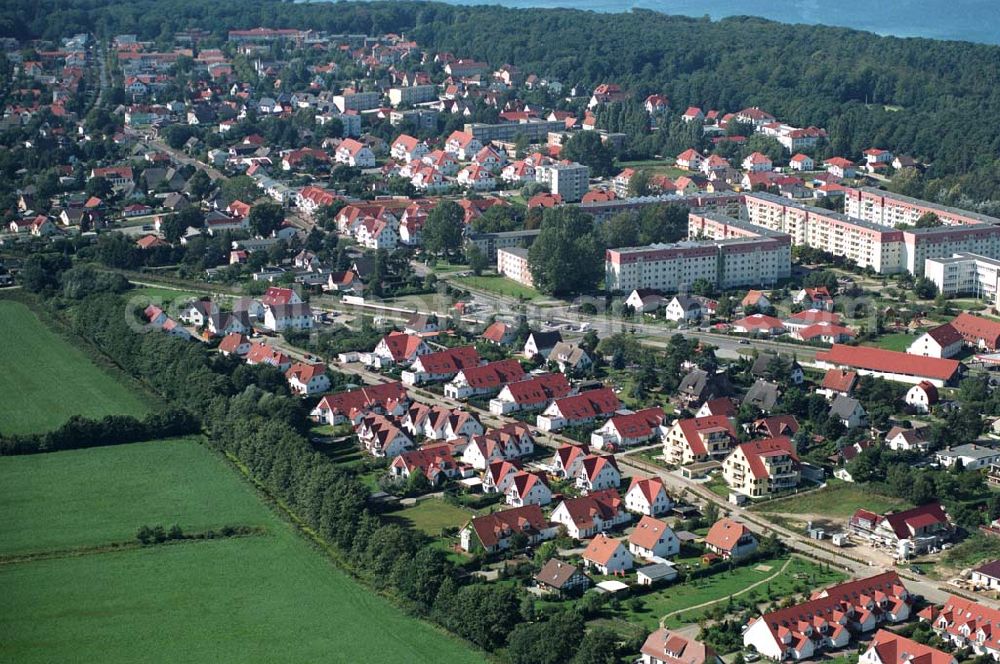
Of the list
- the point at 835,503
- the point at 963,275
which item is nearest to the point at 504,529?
the point at 835,503

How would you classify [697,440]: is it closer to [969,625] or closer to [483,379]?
[483,379]

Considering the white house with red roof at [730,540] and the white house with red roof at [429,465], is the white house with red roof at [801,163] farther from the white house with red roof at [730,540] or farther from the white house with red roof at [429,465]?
the white house with red roof at [730,540]

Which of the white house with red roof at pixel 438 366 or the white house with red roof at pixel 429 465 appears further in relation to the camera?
the white house with red roof at pixel 438 366

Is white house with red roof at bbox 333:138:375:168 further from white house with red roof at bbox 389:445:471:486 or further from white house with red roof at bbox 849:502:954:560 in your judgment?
white house with red roof at bbox 849:502:954:560

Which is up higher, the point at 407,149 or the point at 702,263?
the point at 407,149

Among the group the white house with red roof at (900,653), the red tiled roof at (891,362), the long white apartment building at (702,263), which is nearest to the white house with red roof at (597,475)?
the white house with red roof at (900,653)
